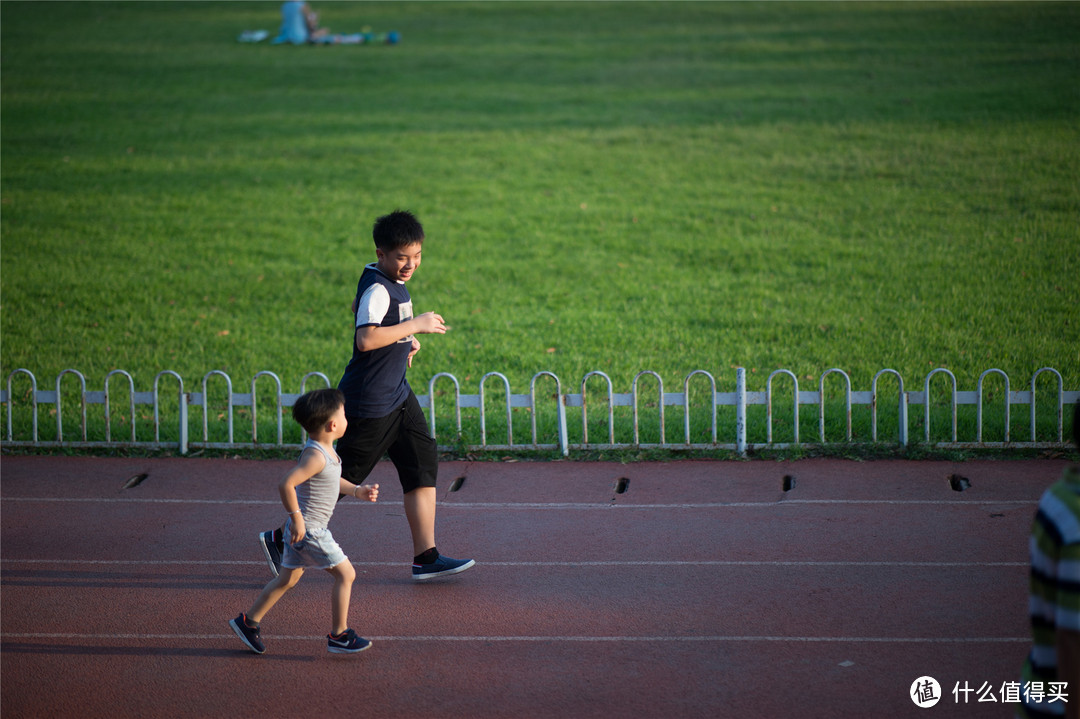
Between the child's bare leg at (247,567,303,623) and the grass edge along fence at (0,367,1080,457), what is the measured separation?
132 inches

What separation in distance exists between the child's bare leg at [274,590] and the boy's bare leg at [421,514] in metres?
1.04

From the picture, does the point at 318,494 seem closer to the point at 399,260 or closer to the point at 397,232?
the point at 399,260

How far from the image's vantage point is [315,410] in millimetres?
4898

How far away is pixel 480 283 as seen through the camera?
14.6 metres

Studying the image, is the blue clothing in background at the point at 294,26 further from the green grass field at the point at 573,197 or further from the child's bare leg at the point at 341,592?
the child's bare leg at the point at 341,592

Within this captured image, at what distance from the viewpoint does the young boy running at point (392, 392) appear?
5496mm

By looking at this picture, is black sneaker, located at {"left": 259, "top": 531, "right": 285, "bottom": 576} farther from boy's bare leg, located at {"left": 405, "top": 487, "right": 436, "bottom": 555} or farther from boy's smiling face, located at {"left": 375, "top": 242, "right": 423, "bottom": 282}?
boy's smiling face, located at {"left": 375, "top": 242, "right": 423, "bottom": 282}

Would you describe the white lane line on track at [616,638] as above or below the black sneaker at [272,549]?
below

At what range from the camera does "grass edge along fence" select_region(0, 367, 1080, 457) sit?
830 centimetres

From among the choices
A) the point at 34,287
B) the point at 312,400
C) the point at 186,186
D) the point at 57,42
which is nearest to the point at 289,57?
the point at 57,42

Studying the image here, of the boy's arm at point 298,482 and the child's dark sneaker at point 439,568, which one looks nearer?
the boy's arm at point 298,482

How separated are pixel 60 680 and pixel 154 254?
11.9 metres

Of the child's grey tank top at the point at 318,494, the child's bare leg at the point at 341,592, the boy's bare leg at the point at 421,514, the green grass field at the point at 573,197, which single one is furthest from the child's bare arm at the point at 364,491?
the green grass field at the point at 573,197

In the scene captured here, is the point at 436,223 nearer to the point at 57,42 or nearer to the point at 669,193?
the point at 669,193
